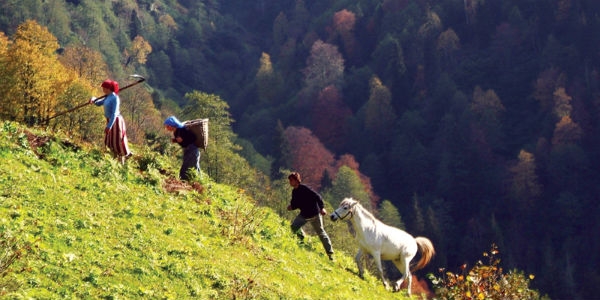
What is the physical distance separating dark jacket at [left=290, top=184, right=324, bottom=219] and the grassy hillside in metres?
0.92

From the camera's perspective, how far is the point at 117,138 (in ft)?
64.3

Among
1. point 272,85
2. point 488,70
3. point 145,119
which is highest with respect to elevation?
point 488,70

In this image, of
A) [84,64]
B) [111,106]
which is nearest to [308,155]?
[84,64]

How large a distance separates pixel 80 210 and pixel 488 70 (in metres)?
162

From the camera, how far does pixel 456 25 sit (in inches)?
7283

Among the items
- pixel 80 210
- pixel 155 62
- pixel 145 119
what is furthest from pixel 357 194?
pixel 80 210

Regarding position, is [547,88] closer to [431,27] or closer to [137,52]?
[431,27]

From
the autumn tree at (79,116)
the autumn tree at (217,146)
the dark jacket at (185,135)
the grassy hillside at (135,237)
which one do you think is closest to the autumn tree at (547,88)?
the autumn tree at (217,146)

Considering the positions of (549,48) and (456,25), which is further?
(456,25)

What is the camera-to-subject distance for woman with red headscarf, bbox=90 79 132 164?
19031 millimetres

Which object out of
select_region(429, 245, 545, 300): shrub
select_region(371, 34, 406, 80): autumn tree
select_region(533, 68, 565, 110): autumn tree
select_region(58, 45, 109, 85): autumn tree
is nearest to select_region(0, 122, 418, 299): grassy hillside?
select_region(429, 245, 545, 300): shrub

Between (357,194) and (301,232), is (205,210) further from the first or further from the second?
(357,194)

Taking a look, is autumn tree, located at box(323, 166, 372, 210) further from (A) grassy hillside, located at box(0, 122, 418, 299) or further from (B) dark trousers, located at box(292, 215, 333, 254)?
(A) grassy hillside, located at box(0, 122, 418, 299)

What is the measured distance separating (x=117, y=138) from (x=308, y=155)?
13080 cm
